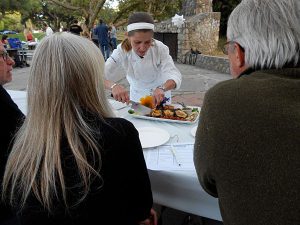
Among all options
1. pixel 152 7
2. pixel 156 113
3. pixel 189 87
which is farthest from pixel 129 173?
pixel 152 7

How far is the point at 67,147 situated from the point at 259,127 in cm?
65

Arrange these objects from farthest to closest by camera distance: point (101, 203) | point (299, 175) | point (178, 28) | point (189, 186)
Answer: point (178, 28), point (189, 186), point (101, 203), point (299, 175)

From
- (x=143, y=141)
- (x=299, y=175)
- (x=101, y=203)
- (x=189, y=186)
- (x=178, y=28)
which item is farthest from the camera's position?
(x=178, y=28)

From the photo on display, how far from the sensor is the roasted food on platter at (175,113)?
6.37ft

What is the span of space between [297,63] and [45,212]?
1.04 m

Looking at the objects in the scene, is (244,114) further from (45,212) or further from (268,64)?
(45,212)

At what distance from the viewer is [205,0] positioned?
37.9 ft

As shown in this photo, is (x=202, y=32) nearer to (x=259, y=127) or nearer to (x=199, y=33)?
(x=199, y=33)

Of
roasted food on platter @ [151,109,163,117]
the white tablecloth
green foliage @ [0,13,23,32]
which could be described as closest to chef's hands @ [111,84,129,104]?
roasted food on platter @ [151,109,163,117]

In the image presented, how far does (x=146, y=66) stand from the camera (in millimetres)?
2674

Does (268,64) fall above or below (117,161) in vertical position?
above

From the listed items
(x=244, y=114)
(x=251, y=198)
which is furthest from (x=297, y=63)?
(x=251, y=198)

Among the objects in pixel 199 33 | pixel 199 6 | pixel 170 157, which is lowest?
pixel 170 157

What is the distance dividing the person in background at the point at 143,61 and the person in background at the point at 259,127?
1418mm
